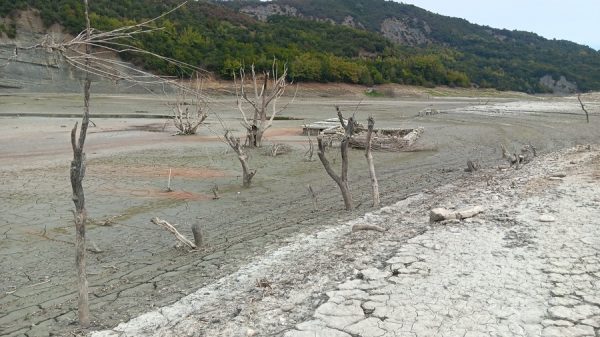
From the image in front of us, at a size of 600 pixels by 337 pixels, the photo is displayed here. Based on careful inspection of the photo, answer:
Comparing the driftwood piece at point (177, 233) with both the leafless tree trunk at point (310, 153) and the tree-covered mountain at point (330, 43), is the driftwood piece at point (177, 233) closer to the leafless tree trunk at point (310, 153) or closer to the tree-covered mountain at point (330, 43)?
the tree-covered mountain at point (330, 43)

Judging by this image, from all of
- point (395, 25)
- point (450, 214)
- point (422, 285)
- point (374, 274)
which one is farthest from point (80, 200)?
point (395, 25)

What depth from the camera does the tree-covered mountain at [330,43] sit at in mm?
39938

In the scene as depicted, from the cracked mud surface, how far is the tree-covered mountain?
2.31 m

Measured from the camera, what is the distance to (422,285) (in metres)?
4.74

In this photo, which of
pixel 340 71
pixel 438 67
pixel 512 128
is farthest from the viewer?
pixel 438 67

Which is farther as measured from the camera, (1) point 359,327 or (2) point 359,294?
(2) point 359,294

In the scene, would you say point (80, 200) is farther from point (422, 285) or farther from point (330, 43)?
Result: point (330, 43)

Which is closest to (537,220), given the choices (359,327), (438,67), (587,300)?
(587,300)

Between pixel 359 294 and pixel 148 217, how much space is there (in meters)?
4.82

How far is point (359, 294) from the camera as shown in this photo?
467cm

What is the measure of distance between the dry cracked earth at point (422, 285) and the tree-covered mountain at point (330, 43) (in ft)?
7.76

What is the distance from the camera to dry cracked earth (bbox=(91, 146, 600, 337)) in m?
4.10

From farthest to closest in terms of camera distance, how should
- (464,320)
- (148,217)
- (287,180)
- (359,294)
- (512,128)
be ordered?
(512,128)
(287,180)
(148,217)
(359,294)
(464,320)

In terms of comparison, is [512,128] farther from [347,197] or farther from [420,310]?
[420,310]
